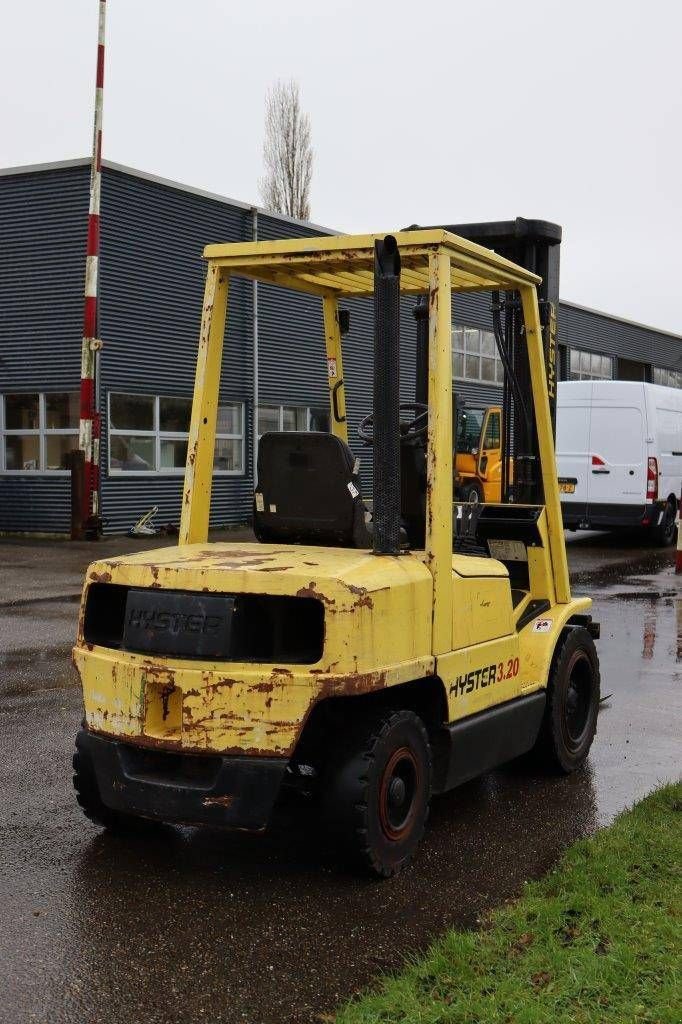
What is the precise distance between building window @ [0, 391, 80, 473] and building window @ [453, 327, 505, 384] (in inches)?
552

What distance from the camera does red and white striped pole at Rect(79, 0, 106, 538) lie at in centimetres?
1972

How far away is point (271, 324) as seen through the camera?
25578 mm

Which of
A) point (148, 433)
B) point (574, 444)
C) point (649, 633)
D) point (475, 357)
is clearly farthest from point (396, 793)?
point (475, 357)

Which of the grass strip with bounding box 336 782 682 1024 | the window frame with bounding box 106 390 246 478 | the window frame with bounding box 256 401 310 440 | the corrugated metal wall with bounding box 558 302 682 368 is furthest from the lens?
the corrugated metal wall with bounding box 558 302 682 368

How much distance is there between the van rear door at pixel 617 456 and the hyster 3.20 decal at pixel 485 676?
14.1 metres

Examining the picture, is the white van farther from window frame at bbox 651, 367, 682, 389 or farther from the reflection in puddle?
window frame at bbox 651, 367, 682, 389

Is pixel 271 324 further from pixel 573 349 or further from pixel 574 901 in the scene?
pixel 574 901

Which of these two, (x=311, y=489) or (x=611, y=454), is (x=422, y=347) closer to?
(x=311, y=489)

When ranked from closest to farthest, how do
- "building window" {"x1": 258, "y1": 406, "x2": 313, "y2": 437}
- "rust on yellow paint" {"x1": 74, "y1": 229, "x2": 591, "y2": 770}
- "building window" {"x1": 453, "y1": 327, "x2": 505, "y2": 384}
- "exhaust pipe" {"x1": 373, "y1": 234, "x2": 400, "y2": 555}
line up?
"rust on yellow paint" {"x1": 74, "y1": 229, "x2": 591, "y2": 770} → "exhaust pipe" {"x1": 373, "y1": 234, "x2": 400, "y2": 555} → "building window" {"x1": 258, "y1": 406, "x2": 313, "y2": 437} → "building window" {"x1": 453, "y1": 327, "x2": 505, "y2": 384}

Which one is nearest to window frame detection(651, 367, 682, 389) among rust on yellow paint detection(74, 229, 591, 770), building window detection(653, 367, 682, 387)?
building window detection(653, 367, 682, 387)

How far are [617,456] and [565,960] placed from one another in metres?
16.0

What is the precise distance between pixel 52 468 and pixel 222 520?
3.89m

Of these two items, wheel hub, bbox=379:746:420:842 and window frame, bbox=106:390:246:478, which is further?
window frame, bbox=106:390:246:478

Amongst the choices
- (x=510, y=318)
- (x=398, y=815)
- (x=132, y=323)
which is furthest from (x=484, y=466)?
(x=398, y=815)
